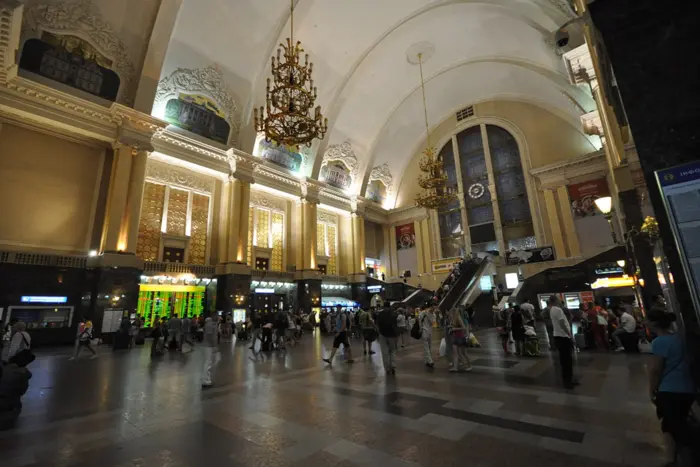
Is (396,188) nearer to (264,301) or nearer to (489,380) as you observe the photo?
(264,301)

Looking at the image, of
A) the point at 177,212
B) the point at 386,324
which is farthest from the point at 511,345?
the point at 177,212

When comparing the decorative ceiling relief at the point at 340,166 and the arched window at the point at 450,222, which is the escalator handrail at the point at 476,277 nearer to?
the arched window at the point at 450,222

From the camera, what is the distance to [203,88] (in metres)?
16.0

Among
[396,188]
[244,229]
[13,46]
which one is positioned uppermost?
[396,188]

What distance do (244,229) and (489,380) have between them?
14725mm

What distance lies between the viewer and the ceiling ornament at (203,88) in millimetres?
15078

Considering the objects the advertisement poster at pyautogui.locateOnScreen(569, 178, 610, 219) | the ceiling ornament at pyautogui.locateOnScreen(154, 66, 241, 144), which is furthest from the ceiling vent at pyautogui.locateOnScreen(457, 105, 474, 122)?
the ceiling ornament at pyautogui.locateOnScreen(154, 66, 241, 144)

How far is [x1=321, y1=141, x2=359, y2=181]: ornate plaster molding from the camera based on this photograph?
73.8ft

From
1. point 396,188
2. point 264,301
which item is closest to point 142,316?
point 264,301

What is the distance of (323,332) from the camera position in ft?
51.5

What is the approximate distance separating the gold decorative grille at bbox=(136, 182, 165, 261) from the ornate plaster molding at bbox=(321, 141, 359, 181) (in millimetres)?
10466

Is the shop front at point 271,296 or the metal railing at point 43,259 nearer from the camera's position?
the metal railing at point 43,259

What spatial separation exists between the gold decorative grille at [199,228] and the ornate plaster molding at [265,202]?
2813 mm

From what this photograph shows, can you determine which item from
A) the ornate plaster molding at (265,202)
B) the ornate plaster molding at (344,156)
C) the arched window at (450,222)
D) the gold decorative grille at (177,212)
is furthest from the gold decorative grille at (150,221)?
the arched window at (450,222)
